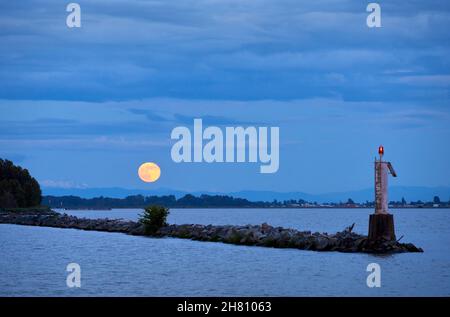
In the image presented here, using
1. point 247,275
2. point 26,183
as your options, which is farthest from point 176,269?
point 26,183

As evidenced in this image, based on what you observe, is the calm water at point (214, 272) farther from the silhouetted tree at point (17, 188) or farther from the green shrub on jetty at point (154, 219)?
the silhouetted tree at point (17, 188)

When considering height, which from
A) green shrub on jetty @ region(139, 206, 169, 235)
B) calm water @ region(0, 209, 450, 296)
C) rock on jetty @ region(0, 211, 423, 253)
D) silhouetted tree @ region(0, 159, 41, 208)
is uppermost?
silhouetted tree @ region(0, 159, 41, 208)

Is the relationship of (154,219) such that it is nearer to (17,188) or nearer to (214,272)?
(214,272)

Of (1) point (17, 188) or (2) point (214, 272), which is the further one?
(1) point (17, 188)

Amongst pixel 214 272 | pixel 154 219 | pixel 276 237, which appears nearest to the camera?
pixel 214 272

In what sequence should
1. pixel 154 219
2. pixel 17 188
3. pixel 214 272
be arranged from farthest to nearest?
pixel 17 188 → pixel 154 219 → pixel 214 272

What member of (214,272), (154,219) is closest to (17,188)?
(154,219)

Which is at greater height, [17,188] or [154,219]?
[17,188]

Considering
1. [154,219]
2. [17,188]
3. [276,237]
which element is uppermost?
[17,188]

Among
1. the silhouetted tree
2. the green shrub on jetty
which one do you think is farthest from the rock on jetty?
the silhouetted tree

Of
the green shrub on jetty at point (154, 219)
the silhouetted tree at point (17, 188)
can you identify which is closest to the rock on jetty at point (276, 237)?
the green shrub on jetty at point (154, 219)

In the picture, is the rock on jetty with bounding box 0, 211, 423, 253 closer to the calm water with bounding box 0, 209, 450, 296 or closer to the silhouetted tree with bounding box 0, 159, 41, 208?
the calm water with bounding box 0, 209, 450, 296

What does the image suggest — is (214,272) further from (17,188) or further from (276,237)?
(17,188)
